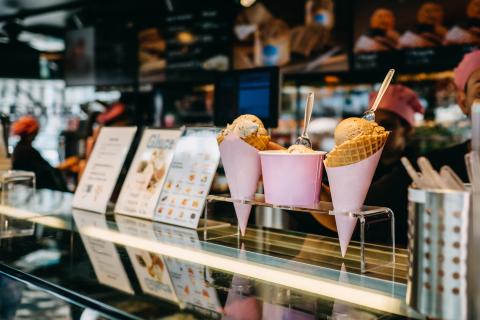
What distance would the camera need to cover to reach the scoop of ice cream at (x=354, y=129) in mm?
1165

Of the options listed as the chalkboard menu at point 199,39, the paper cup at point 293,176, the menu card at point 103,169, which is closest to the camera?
the paper cup at point 293,176

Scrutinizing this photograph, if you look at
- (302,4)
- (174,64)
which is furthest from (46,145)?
(302,4)

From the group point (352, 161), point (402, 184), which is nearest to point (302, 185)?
point (352, 161)

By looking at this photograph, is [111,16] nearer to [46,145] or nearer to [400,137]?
[46,145]

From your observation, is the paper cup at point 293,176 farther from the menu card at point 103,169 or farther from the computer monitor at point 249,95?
the computer monitor at point 249,95

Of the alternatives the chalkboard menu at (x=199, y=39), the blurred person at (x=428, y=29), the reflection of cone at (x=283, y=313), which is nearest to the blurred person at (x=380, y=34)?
the blurred person at (x=428, y=29)

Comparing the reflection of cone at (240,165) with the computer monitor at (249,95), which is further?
the computer monitor at (249,95)

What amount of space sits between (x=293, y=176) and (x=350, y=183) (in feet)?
0.47

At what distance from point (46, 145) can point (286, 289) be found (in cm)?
821

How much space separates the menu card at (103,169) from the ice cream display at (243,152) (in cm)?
76

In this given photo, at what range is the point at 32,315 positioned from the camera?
1139mm

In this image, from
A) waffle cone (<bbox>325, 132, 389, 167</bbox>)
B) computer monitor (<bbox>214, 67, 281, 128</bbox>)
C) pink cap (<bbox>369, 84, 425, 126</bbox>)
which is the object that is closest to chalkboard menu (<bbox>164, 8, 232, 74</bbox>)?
pink cap (<bbox>369, 84, 425, 126</bbox>)

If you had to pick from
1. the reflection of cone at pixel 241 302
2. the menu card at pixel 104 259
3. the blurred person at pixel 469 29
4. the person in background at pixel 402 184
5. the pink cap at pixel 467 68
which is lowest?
the menu card at pixel 104 259

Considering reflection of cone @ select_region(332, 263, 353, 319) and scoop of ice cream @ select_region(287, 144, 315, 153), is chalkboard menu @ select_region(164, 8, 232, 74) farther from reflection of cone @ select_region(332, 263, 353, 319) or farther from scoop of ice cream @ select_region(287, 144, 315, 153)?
reflection of cone @ select_region(332, 263, 353, 319)
